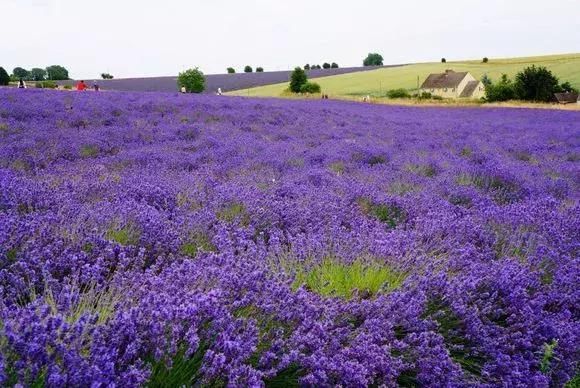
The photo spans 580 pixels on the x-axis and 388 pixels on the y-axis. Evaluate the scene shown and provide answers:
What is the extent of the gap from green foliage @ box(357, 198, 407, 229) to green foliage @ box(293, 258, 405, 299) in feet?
4.70

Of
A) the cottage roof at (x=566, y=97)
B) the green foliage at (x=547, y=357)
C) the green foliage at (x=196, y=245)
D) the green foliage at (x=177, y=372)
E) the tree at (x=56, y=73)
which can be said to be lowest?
the green foliage at (x=547, y=357)

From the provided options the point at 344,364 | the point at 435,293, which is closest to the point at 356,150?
the point at 435,293

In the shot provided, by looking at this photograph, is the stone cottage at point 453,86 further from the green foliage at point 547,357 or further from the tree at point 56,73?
the green foliage at point 547,357

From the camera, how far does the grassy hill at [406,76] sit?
1774 inches

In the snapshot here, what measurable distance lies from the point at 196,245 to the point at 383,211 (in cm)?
178

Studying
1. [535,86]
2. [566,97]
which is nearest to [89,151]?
[535,86]

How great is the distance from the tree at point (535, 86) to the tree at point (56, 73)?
177 ft

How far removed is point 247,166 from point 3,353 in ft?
13.4

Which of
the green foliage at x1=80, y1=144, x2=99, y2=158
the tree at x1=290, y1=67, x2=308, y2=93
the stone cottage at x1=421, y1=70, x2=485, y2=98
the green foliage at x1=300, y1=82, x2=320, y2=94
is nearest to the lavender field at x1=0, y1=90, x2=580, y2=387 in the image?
the green foliage at x1=80, y1=144, x2=99, y2=158

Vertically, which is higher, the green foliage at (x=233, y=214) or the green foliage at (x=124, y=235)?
the green foliage at (x=124, y=235)

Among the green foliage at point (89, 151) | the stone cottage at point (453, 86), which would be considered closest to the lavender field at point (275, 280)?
the green foliage at point (89, 151)

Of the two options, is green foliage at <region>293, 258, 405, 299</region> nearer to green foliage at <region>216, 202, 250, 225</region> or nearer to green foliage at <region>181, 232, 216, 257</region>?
green foliage at <region>181, 232, 216, 257</region>

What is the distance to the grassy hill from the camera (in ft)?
148

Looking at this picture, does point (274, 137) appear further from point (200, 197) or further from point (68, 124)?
point (200, 197)
